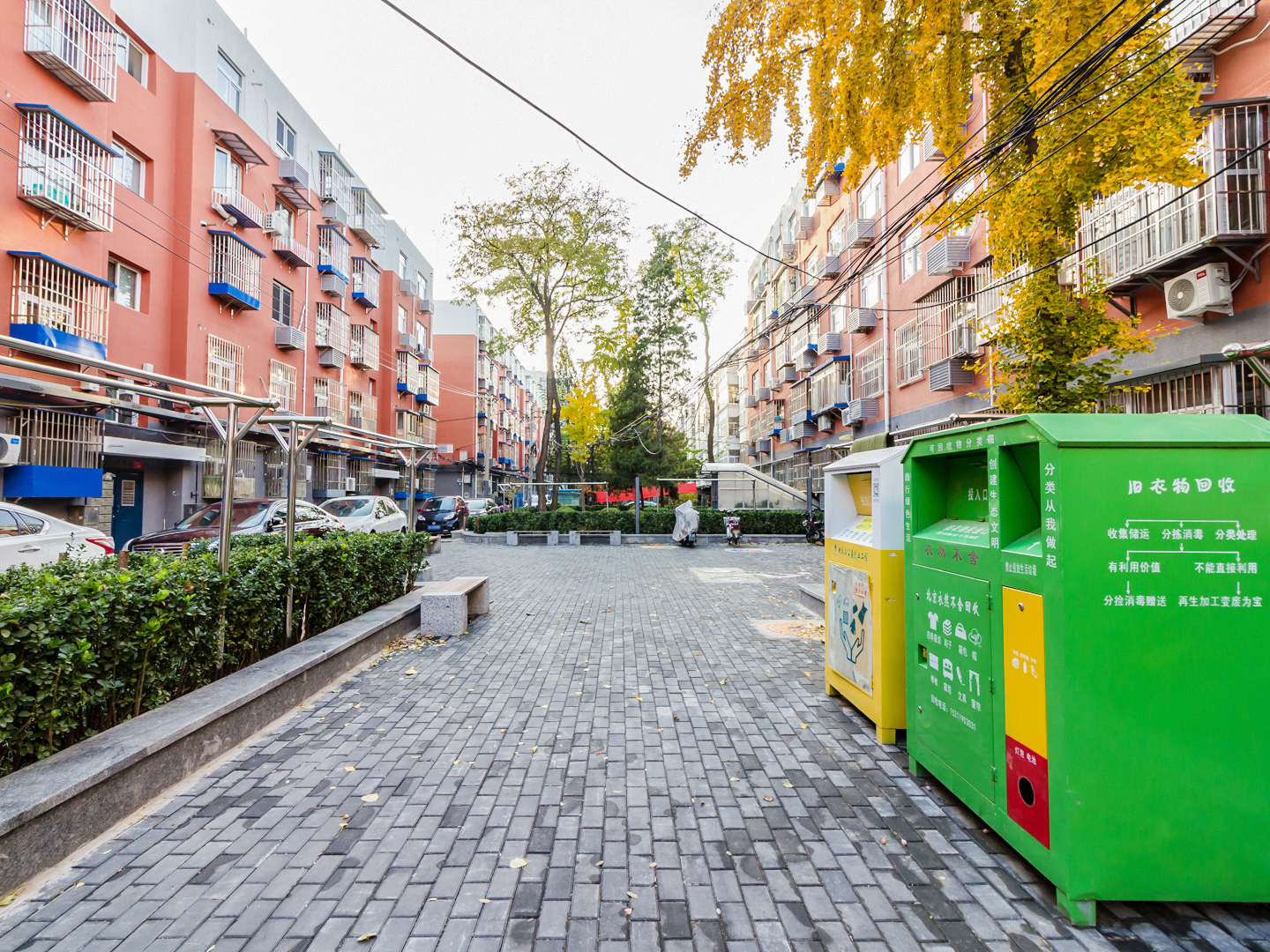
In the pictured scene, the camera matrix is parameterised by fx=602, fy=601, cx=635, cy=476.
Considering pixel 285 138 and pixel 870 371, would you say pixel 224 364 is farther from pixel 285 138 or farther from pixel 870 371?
pixel 870 371

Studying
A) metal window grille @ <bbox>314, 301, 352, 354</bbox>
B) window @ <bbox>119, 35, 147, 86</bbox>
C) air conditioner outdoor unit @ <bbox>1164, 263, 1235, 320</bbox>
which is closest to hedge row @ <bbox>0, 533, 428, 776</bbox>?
air conditioner outdoor unit @ <bbox>1164, 263, 1235, 320</bbox>

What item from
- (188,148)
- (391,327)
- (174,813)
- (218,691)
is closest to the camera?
(174,813)

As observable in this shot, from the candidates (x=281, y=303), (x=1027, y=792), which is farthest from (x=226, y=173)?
(x=1027, y=792)

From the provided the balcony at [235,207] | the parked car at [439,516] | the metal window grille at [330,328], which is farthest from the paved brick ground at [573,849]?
the metal window grille at [330,328]

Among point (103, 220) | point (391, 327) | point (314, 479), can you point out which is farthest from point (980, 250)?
point (391, 327)

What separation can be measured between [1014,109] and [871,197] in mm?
17615

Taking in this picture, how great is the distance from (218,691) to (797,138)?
6533 mm

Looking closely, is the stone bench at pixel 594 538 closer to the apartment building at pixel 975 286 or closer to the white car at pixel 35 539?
the apartment building at pixel 975 286

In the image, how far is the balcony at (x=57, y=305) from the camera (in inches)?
506

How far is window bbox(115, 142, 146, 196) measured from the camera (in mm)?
16125

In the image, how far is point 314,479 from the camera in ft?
90.2

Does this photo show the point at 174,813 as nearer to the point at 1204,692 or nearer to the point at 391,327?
the point at 1204,692

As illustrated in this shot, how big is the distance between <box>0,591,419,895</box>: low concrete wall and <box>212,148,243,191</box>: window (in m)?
21.2

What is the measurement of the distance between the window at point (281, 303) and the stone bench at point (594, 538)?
14.9 metres
